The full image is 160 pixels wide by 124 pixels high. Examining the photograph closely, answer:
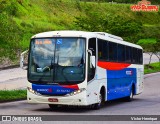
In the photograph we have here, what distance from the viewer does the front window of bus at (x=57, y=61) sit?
18.8 meters

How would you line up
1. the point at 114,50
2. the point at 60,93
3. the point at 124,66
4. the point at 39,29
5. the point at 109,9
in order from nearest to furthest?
the point at 60,93 < the point at 114,50 < the point at 124,66 < the point at 39,29 < the point at 109,9

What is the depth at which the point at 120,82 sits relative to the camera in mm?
23656

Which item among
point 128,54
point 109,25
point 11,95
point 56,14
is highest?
point 128,54

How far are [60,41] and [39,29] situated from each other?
50252 millimetres

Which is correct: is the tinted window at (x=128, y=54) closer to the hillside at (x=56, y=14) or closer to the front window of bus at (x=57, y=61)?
the front window of bus at (x=57, y=61)

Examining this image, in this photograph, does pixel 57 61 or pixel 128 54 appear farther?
pixel 128 54

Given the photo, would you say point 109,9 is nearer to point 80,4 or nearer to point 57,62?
point 80,4

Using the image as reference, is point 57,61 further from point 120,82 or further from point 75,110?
point 120,82

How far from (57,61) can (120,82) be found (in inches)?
220

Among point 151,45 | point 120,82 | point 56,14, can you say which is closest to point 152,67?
point 151,45

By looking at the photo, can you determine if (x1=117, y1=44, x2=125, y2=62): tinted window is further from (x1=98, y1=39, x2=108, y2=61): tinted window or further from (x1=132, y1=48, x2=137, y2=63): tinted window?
(x1=132, y1=48, x2=137, y2=63): tinted window

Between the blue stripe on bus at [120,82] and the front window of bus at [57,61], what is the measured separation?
112 inches

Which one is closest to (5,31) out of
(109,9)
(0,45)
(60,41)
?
(0,45)

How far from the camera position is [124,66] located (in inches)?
949
